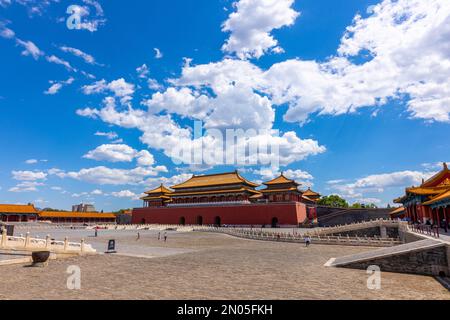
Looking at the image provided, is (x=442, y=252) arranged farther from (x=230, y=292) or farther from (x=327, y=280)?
(x=230, y=292)

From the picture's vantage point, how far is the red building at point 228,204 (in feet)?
144

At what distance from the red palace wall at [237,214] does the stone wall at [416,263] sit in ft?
99.4

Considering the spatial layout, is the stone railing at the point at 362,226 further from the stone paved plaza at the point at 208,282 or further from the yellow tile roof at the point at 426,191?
the stone paved plaza at the point at 208,282

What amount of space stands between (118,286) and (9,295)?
294 cm

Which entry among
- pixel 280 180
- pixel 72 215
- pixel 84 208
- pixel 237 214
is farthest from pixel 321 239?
pixel 84 208

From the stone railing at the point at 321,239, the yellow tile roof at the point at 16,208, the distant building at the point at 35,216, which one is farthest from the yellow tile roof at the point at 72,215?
the stone railing at the point at 321,239

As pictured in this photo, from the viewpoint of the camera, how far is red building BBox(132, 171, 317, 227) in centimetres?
4378

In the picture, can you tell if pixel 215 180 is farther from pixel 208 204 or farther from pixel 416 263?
pixel 416 263

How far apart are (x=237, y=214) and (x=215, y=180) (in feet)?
35.2

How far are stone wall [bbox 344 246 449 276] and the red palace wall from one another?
30308mm

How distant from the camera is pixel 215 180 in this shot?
55531 mm

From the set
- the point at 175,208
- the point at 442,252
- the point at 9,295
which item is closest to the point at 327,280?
the point at 442,252
